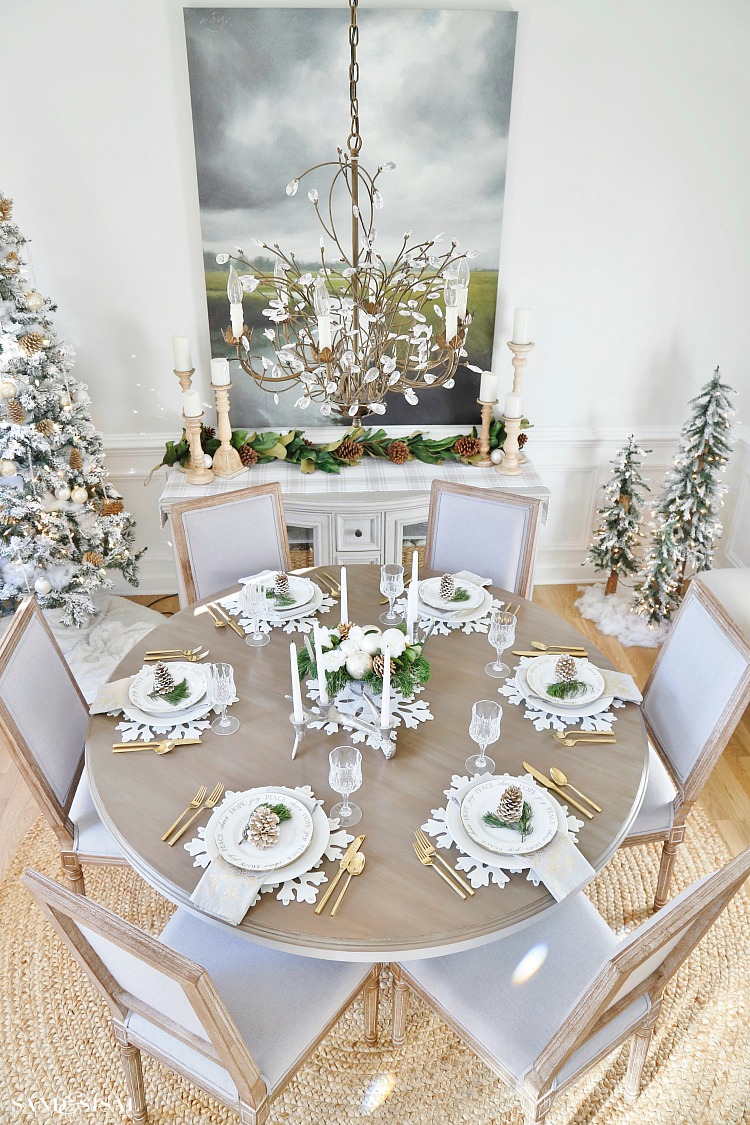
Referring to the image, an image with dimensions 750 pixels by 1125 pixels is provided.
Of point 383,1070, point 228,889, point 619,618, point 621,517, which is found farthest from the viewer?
point 619,618

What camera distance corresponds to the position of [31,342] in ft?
10.2

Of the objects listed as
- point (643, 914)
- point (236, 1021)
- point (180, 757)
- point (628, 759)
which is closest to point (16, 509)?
point (180, 757)

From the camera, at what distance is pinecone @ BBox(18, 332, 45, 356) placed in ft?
10.1

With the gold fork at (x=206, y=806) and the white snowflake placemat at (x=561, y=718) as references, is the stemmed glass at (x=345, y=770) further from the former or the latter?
the white snowflake placemat at (x=561, y=718)

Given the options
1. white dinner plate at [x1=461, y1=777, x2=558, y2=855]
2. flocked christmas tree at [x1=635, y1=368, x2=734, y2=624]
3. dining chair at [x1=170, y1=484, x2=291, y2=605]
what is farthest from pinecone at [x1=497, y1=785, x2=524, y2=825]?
flocked christmas tree at [x1=635, y1=368, x2=734, y2=624]

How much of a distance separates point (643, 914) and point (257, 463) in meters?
2.40

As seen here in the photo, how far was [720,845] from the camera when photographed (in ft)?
9.10

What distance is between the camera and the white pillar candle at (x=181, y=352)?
328 cm

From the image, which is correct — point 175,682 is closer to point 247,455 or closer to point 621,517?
point 247,455

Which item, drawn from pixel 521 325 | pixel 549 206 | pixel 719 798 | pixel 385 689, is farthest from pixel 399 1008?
pixel 549 206

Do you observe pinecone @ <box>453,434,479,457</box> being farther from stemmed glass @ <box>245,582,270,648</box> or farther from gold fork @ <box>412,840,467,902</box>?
gold fork @ <box>412,840,467,902</box>

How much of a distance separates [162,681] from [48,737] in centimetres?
35

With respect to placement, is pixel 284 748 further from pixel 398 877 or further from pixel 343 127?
pixel 343 127

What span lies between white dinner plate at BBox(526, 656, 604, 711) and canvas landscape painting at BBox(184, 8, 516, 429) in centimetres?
192
